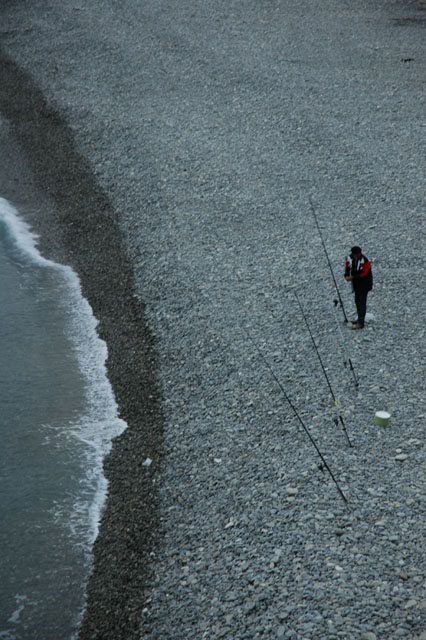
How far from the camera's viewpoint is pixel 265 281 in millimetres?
13305

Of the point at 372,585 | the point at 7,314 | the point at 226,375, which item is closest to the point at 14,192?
the point at 7,314

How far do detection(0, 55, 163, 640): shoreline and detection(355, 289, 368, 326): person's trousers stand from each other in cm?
313

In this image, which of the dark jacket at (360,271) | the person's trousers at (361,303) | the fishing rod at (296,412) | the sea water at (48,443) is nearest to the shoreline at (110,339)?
the sea water at (48,443)

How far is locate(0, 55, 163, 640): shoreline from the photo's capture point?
8.70 m

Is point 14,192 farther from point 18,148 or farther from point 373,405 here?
point 373,405

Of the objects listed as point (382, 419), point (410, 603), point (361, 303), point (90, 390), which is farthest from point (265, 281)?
point (410, 603)

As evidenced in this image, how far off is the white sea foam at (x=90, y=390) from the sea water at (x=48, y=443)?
17mm

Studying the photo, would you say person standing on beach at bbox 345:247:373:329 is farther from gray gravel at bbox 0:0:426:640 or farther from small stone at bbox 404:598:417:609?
small stone at bbox 404:598:417:609

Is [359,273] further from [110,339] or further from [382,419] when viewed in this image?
[110,339]

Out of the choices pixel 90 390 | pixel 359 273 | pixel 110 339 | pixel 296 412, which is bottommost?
pixel 90 390

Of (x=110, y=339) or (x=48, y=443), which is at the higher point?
(x=110, y=339)

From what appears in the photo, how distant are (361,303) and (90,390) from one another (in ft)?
14.2

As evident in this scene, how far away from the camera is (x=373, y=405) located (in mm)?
9945

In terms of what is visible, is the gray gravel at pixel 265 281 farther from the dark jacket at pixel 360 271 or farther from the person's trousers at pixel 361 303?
the dark jacket at pixel 360 271
